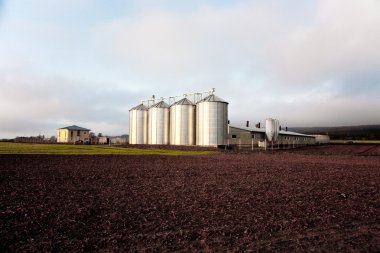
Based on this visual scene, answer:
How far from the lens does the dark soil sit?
615cm

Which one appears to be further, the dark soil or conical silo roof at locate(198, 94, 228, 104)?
conical silo roof at locate(198, 94, 228, 104)

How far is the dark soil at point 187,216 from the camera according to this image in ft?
20.2

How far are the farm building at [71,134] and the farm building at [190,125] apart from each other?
3131cm

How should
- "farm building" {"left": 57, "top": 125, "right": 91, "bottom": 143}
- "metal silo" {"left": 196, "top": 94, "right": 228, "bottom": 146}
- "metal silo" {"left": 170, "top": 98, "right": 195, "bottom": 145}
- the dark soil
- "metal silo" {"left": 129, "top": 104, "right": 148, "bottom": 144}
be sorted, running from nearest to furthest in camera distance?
the dark soil, "metal silo" {"left": 196, "top": 94, "right": 228, "bottom": 146}, "metal silo" {"left": 170, "top": 98, "right": 195, "bottom": 145}, "metal silo" {"left": 129, "top": 104, "right": 148, "bottom": 144}, "farm building" {"left": 57, "top": 125, "right": 91, "bottom": 143}

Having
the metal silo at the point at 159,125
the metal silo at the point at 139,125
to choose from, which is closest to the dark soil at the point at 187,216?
the metal silo at the point at 159,125

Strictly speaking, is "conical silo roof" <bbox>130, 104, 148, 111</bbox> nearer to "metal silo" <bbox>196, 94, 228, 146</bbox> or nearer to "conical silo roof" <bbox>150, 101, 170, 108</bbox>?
"conical silo roof" <bbox>150, 101, 170, 108</bbox>

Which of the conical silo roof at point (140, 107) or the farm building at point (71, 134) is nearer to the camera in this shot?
the conical silo roof at point (140, 107)

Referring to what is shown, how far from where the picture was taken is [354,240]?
6387mm

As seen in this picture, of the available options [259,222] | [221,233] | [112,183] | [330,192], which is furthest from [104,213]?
[330,192]

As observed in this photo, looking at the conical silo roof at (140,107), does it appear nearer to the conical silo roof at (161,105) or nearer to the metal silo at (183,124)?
the conical silo roof at (161,105)

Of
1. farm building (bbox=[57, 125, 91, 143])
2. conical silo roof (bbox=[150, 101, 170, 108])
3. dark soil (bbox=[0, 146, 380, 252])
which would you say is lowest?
dark soil (bbox=[0, 146, 380, 252])

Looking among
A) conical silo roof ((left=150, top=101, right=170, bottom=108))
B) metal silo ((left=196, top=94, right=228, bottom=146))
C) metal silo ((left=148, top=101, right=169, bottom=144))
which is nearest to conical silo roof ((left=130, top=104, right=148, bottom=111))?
conical silo roof ((left=150, top=101, right=170, bottom=108))

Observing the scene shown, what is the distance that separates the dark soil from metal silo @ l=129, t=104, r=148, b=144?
4845cm

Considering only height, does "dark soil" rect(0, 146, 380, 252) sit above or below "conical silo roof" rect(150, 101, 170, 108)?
below
